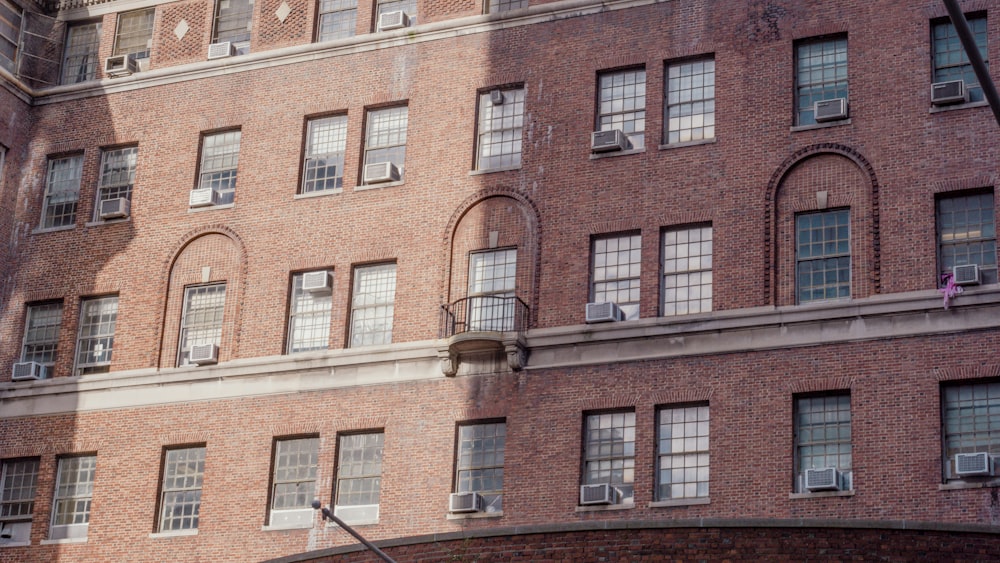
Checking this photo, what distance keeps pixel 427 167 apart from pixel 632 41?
6.15 meters

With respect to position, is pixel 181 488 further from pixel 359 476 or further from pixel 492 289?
pixel 492 289

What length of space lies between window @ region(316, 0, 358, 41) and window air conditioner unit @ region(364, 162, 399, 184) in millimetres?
4616

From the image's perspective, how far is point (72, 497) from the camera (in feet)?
151

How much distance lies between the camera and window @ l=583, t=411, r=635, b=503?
40.0 m

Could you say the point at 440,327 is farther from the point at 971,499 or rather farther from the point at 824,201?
the point at 971,499

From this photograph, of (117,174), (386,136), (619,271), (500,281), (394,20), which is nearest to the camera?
(619,271)

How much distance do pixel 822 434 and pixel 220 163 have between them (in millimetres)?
18854

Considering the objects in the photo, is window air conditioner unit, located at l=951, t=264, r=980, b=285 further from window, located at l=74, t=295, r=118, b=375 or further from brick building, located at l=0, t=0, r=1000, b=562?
window, located at l=74, t=295, r=118, b=375

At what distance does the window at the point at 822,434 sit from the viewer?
3806cm

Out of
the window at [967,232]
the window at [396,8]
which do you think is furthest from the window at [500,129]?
the window at [967,232]

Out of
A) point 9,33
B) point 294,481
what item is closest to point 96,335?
point 294,481

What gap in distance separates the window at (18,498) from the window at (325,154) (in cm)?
1060

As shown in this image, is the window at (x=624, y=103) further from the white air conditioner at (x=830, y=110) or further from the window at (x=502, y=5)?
the white air conditioner at (x=830, y=110)

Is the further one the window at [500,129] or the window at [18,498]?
the window at [18,498]
